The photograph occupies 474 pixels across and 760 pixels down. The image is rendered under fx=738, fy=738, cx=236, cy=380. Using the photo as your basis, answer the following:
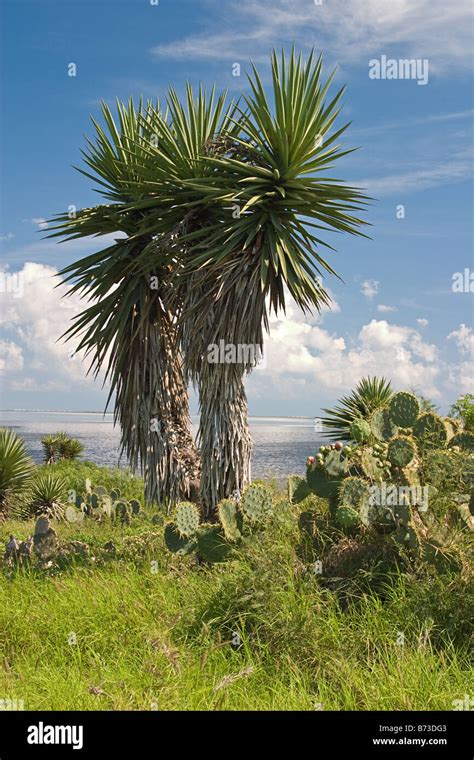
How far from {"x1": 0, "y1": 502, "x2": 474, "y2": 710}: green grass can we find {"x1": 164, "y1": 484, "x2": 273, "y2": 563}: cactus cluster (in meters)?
0.19

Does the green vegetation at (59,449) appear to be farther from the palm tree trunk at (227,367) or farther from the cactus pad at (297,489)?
the cactus pad at (297,489)

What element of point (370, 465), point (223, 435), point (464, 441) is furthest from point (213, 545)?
point (223, 435)

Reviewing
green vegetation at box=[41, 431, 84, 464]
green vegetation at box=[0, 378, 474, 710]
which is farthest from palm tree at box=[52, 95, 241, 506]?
→ green vegetation at box=[41, 431, 84, 464]

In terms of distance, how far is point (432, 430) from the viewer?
701 centimetres

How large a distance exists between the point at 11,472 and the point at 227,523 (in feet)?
26.4

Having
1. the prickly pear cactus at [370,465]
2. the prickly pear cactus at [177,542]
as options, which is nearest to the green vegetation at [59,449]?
the prickly pear cactus at [177,542]

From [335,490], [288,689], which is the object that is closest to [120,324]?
[335,490]

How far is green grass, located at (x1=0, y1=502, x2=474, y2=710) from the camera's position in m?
4.54

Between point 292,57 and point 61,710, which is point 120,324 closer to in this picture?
point 292,57

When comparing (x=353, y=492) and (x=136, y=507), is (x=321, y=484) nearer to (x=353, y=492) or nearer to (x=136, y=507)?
(x=353, y=492)

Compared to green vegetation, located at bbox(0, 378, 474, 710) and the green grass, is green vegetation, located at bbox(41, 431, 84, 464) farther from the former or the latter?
the green grass

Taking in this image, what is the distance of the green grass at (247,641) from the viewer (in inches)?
179
